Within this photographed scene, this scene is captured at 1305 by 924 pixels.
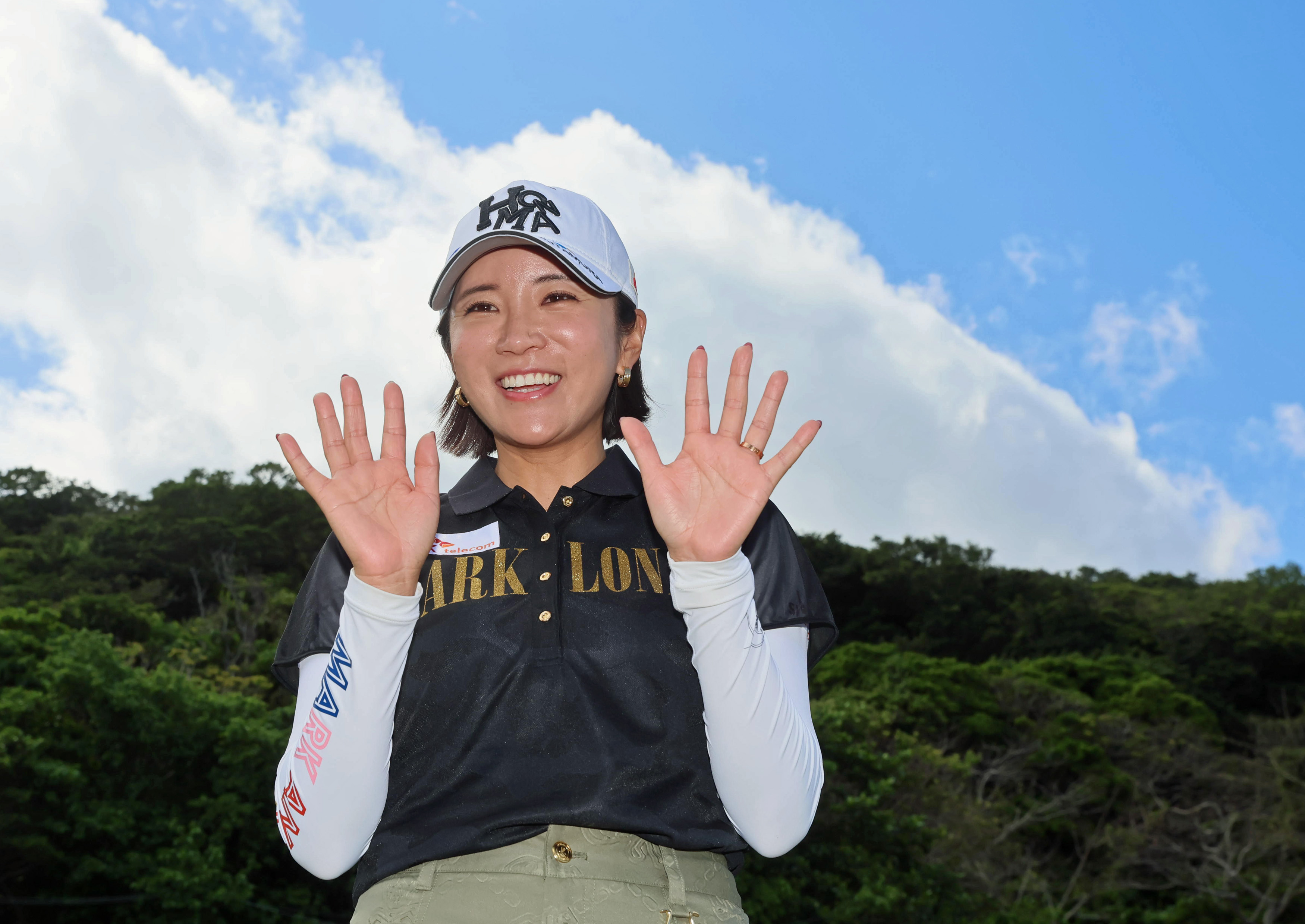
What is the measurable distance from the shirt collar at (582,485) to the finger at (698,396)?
0.95 ft

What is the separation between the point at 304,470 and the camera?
6.60 ft

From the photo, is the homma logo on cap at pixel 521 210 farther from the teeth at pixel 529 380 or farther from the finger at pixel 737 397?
the finger at pixel 737 397

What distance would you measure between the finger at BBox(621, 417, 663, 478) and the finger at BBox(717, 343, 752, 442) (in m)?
0.13

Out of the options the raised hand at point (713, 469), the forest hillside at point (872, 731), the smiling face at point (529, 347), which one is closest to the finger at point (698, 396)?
the raised hand at point (713, 469)

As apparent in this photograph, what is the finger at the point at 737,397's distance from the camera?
200 centimetres

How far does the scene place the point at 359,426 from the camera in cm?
214

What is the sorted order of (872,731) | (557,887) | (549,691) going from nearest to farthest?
1. (557,887)
2. (549,691)
3. (872,731)

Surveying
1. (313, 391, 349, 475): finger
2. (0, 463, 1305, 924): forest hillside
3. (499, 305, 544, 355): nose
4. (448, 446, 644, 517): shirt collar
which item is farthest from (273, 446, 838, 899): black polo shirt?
(0, 463, 1305, 924): forest hillside

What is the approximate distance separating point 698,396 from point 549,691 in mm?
586

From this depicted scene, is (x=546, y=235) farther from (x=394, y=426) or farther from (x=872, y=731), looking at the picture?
(x=872, y=731)

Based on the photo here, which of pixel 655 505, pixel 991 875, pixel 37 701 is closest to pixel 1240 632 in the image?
pixel 991 875

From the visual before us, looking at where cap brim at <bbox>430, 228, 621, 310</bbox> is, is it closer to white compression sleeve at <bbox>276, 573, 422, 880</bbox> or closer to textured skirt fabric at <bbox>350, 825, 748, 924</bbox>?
white compression sleeve at <bbox>276, 573, 422, 880</bbox>

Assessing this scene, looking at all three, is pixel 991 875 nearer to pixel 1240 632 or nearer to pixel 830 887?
pixel 830 887

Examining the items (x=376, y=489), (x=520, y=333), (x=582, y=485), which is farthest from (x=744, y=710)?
(x=520, y=333)
